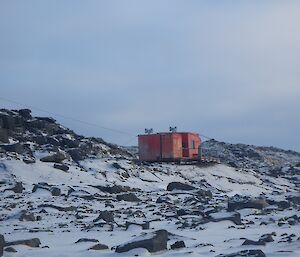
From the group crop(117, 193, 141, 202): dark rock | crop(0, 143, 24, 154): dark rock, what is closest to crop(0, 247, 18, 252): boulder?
crop(117, 193, 141, 202): dark rock

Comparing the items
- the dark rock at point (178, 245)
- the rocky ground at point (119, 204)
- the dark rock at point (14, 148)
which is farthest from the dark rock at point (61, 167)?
the dark rock at point (178, 245)

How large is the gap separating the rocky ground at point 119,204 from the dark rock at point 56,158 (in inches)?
2.5

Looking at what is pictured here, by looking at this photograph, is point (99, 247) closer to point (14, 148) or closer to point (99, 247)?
point (99, 247)

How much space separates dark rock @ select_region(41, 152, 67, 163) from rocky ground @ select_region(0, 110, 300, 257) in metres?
0.06

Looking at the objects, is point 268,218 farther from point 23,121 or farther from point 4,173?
point 23,121

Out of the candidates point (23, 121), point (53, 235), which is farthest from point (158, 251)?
point (23, 121)

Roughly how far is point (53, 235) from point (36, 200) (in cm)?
771

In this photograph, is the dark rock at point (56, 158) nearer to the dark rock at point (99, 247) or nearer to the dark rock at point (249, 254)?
the dark rock at point (99, 247)

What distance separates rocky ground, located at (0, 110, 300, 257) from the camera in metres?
11.8

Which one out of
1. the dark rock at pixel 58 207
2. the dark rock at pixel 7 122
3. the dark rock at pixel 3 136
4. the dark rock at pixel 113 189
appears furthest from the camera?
the dark rock at pixel 7 122

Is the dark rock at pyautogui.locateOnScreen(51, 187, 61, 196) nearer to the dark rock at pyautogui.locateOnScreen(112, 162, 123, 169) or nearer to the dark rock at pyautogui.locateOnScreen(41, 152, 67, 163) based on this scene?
the dark rock at pyautogui.locateOnScreen(41, 152, 67, 163)

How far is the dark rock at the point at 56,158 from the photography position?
32219 millimetres

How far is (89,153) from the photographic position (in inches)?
1468

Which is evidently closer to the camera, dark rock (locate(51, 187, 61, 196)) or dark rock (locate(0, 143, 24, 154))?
dark rock (locate(51, 187, 61, 196))
